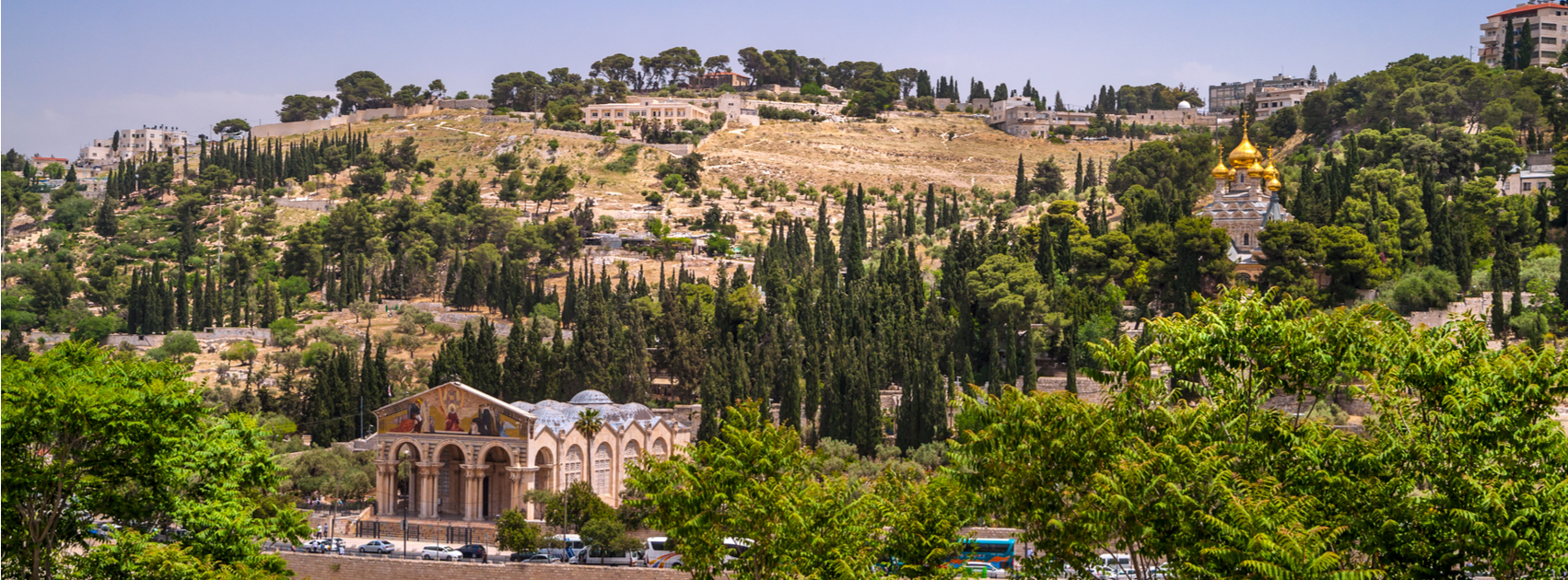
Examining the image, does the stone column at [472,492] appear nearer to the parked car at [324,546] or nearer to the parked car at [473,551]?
the parked car at [324,546]

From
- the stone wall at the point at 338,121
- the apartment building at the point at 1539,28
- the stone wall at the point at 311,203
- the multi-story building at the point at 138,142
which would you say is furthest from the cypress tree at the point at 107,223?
the apartment building at the point at 1539,28

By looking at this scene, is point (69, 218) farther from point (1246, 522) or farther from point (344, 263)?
point (1246, 522)

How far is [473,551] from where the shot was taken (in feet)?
155

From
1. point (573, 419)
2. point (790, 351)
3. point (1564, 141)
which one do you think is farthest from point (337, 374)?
point (1564, 141)

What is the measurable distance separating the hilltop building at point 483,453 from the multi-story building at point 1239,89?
109m

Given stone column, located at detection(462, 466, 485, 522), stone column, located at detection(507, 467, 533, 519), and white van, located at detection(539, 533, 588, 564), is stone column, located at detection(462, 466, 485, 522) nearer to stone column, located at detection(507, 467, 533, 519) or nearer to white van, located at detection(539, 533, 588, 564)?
stone column, located at detection(507, 467, 533, 519)

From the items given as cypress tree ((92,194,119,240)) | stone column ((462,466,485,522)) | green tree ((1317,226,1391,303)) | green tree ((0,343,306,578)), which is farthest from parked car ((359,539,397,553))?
cypress tree ((92,194,119,240))

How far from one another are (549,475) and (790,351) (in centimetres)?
1406

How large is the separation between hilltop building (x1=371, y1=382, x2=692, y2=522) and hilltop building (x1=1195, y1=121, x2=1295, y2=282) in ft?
101

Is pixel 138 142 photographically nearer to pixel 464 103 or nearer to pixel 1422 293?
pixel 464 103

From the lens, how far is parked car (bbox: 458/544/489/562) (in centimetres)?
4678

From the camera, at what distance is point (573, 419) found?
2223 inches

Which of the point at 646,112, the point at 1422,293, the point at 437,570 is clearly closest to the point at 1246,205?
the point at 1422,293

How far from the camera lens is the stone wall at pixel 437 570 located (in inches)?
1699
